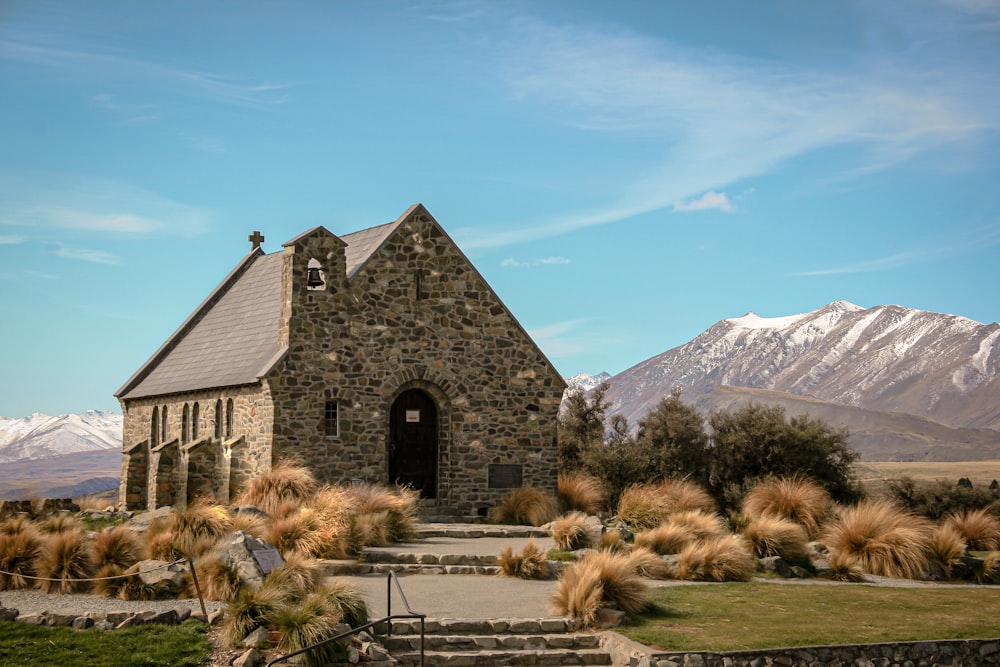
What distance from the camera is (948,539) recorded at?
23750mm

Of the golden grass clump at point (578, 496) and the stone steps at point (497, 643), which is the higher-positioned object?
the golden grass clump at point (578, 496)

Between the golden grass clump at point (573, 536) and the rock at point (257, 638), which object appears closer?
the rock at point (257, 638)

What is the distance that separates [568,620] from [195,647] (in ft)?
18.4

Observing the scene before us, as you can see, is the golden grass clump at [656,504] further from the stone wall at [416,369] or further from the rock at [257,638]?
the rock at [257,638]

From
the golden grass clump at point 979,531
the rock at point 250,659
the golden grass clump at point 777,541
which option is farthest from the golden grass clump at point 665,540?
the rock at point 250,659

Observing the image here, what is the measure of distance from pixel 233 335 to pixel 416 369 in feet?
26.4

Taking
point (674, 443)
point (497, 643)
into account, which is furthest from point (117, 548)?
point (674, 443)

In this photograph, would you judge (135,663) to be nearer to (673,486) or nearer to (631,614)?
(631,614)

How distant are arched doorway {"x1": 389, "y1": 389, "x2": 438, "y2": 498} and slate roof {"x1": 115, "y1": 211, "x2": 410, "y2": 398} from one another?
382 cm

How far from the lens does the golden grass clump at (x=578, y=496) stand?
32281 mm

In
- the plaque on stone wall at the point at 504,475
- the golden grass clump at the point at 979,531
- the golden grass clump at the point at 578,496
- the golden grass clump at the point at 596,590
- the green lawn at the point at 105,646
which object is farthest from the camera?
the golden grass clump at the point at 578,496

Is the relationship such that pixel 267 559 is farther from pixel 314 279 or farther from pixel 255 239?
pixel 255 239

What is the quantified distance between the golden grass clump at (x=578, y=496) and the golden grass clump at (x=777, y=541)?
829 centimetres

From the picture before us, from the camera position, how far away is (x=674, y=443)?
40.1 m
